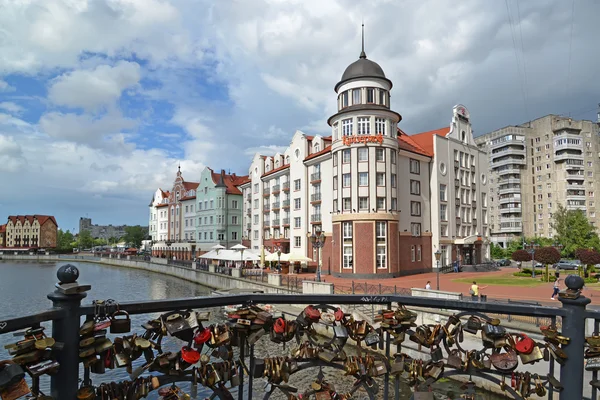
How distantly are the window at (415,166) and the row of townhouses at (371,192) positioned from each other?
0.12 m

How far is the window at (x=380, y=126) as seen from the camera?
137ft

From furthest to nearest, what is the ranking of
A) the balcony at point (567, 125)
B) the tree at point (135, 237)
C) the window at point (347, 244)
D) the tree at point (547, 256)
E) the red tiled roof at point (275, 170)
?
the tree at point (135, 237), the balcony at point (567, 125), the red tiled roof at point (275, 170), the window at point (347, 244), the tree at point (547, 256)

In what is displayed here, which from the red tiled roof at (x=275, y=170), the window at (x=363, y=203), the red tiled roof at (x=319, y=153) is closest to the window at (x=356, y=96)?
the red tiled roof at (x=319, y=153)

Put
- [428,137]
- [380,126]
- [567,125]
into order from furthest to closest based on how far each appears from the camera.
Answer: [567,125] → [428,137] → [380,126]

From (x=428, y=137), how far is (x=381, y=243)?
19.3 metres

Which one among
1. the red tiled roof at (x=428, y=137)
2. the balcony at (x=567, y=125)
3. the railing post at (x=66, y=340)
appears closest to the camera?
the railing post at (x=66, y=340)

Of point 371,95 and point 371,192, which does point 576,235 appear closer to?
A: point 371,192

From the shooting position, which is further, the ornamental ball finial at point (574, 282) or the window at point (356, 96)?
the window at point (356, 96)

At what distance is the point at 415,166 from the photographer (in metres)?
48.2

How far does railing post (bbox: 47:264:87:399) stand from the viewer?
2.38 metres

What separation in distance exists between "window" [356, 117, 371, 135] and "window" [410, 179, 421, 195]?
9.80m

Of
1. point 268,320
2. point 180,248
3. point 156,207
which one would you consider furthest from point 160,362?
point 156,207

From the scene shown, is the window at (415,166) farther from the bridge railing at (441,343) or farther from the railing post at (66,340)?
the railing post at (66,340)

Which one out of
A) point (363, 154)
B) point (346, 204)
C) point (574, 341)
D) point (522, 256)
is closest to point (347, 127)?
point (363, 154)
